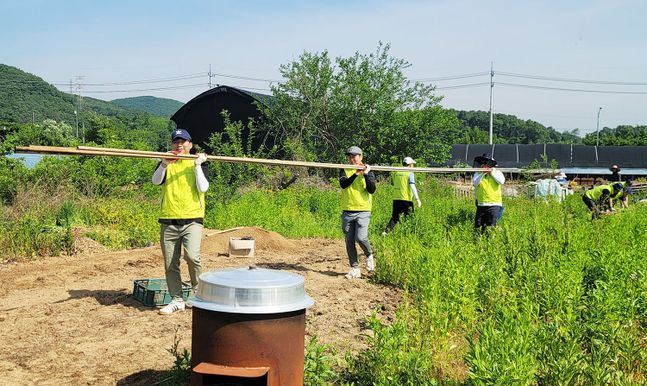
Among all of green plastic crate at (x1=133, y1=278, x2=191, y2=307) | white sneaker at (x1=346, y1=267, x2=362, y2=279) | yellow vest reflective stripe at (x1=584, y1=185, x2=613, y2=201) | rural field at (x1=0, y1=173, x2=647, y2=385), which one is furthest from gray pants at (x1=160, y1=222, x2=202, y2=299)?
yellow vest reflective stripe at (x1=584, y1=185, x2=613, y2=201)

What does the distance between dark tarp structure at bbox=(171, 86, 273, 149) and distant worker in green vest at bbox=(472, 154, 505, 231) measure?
627 inches

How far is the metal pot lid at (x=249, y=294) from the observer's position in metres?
3.32

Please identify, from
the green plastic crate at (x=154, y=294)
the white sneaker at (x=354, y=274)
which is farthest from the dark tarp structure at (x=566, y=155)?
the green plastic crate at (x=154, y=294)

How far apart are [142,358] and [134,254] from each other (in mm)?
5031

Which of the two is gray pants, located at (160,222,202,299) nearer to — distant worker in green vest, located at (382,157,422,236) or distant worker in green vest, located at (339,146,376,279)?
distant worker in green vest, located at (339,146,376,279)

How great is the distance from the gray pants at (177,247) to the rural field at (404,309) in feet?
1.34

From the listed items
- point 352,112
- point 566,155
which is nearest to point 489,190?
point 352,112

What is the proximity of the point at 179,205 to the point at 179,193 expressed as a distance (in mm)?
122

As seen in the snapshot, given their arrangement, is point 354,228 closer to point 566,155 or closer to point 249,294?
point 249,294

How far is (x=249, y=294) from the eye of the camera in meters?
3.32

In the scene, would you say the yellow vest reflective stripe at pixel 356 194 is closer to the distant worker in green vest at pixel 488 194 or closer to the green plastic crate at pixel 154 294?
the distant worker in green vest at pixel 488 194

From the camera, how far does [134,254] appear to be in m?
9.77

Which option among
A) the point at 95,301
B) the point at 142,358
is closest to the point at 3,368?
the point at 142,358

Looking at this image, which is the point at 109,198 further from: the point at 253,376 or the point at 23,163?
the point at 253,376
